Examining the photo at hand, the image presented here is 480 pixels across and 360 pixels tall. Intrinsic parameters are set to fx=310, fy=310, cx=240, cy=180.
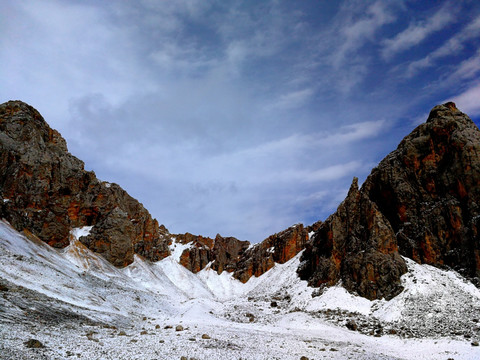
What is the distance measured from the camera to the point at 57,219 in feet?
231

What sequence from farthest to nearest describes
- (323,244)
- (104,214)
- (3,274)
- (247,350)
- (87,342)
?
(104,214) → (323,244) → (3,274) → (247,350) → (87,342)

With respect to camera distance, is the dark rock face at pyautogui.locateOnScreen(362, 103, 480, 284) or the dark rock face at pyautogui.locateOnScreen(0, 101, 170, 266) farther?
the dark rock face at pyautogui.locateOnScreen(0, 101, 170, 266)

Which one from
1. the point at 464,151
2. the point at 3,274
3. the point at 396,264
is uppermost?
the point at 464,151

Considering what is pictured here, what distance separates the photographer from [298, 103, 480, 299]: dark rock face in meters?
55.9

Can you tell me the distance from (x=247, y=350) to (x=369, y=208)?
4717 cm

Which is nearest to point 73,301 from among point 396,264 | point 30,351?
point 30,351

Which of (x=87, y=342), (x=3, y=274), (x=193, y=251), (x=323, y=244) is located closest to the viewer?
(x=87, y=342)

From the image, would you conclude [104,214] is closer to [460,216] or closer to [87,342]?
[87,342]

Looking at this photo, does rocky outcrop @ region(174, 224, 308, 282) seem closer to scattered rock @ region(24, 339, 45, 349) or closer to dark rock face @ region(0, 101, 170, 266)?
dark rock face @ region(0, 101, 170, 266)

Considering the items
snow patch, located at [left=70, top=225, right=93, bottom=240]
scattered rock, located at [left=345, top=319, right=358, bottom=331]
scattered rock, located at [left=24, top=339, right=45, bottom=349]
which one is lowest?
scattered rock, located at [left=24, top=339, right=45, bottom=349]

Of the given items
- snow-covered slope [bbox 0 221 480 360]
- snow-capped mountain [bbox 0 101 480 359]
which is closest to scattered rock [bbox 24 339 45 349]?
snow-covered slope [bbox 0 221 480 360]

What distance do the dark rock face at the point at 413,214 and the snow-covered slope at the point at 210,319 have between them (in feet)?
11.0

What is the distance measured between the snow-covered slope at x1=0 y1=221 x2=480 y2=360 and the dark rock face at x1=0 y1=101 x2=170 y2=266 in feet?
20.9

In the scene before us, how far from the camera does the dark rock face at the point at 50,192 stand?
65.9m
